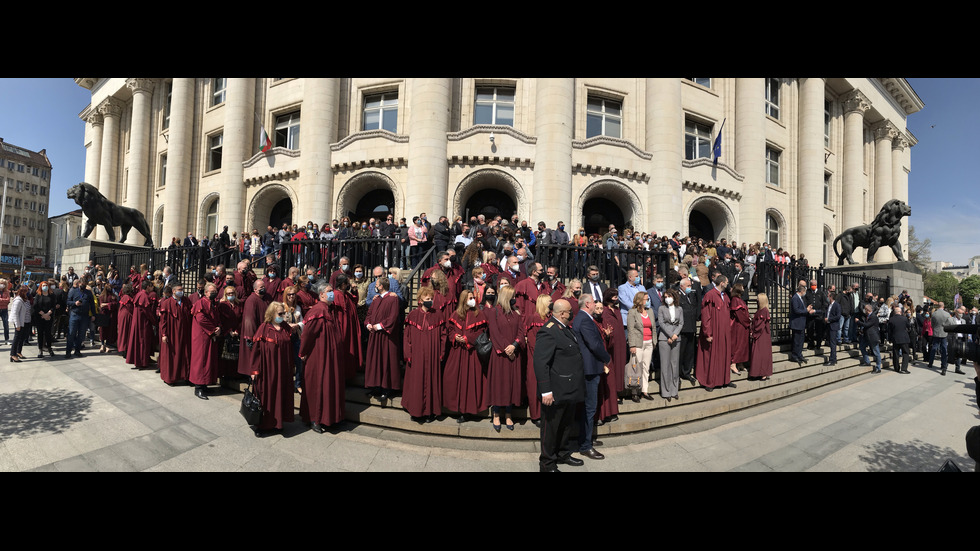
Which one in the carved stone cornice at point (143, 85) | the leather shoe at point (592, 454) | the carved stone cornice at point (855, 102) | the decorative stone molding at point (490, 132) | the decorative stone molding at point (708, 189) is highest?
the carved stone cornice at point (855, 102)

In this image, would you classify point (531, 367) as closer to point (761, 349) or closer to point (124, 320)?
point (761, 349)

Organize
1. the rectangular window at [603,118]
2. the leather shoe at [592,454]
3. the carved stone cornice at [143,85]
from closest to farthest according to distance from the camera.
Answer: the leather shoe at [592,454]
the rectangular window at [603,118]
the carved stone cornice at [143,85]

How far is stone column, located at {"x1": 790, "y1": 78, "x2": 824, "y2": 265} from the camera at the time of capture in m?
22.7

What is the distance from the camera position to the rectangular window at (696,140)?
20141 mm

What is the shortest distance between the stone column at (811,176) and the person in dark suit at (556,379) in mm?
25190

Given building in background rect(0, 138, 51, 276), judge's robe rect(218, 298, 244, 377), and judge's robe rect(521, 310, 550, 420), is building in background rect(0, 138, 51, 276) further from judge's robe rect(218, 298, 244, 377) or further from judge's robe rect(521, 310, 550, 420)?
judge's robe rect(521, 310, 550, 420)

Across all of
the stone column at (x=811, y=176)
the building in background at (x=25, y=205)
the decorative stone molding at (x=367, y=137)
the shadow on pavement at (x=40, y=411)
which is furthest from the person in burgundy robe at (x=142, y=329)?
the building in background at (x=25, y=205)

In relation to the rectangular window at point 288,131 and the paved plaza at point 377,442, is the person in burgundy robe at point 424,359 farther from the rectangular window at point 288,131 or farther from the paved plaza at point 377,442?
the rectangular window at point 288,131

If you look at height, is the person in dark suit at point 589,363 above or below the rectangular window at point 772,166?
below

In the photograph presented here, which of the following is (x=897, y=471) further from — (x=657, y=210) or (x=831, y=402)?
(x=657, y=210)

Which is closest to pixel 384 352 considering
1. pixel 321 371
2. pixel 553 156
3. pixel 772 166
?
pixel 321 371

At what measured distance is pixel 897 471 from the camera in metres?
4.82

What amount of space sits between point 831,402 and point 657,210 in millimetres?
11700

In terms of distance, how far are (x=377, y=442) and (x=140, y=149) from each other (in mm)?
32300
